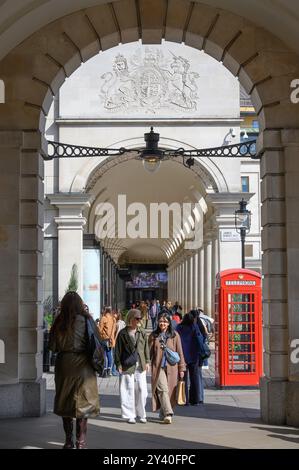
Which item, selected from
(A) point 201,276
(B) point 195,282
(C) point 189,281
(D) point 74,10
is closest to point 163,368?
(D) point 74,10

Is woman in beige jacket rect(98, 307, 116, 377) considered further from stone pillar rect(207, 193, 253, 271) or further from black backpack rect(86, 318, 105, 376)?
black backpack rect(86, 318, 105, 376)

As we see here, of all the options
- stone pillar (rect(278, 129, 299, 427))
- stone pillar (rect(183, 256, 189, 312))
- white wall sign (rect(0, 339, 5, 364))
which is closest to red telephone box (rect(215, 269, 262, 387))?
stone pillar (rect(278, 129, 299, 427))

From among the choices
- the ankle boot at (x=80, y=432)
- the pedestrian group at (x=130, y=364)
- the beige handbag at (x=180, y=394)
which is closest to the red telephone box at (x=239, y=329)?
the pedestrian group at (x=130, y=364)

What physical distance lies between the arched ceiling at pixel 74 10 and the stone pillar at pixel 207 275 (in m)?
24.5

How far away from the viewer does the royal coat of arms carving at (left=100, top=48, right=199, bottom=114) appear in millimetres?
29891

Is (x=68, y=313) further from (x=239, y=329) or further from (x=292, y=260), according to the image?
(x=239, y=329)

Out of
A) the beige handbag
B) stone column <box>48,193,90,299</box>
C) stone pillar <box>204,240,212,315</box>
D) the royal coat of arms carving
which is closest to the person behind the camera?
the beige handbag

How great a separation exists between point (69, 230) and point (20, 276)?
1688 centimetres

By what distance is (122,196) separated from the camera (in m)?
42.2

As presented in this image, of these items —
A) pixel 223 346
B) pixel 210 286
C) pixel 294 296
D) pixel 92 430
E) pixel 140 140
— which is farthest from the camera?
pixel 210 286

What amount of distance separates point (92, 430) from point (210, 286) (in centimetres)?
2507

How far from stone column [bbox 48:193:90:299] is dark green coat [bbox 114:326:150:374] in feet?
54.4

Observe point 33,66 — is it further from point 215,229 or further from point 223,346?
point 215,229
